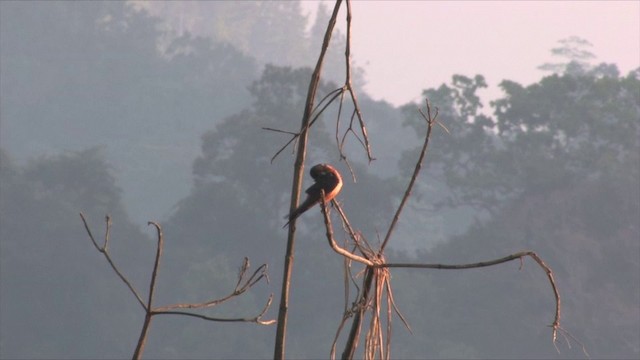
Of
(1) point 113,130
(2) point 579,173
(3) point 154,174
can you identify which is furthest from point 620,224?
(1) point 113,130

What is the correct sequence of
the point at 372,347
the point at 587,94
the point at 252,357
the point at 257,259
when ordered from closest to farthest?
the point at 372,347
the point at 252,357
the point at 587,94
the point at 257,259

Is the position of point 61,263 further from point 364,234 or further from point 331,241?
point 331,241

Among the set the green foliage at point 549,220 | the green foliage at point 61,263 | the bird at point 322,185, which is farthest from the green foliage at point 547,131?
the bird at point 322,185

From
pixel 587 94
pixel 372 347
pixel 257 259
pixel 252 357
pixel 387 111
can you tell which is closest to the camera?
pixel 372 347

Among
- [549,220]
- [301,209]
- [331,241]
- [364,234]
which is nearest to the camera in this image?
[331,241]

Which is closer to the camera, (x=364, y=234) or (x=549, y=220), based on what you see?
(x=364, y=234)

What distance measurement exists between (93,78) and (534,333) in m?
23.7

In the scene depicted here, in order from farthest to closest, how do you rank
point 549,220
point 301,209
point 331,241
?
point 549,220 < point 301,209 < point 331,241

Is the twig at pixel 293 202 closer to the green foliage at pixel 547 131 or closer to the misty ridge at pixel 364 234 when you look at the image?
the misty ridge at pixel 364 234

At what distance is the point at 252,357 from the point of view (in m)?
20.0

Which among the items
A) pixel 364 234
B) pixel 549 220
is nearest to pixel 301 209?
pixel 364 234

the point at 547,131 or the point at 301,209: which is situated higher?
the point at 547,131

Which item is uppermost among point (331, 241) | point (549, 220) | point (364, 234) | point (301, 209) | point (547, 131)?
point (547, 131)

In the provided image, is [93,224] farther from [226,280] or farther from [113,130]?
[113,130]
